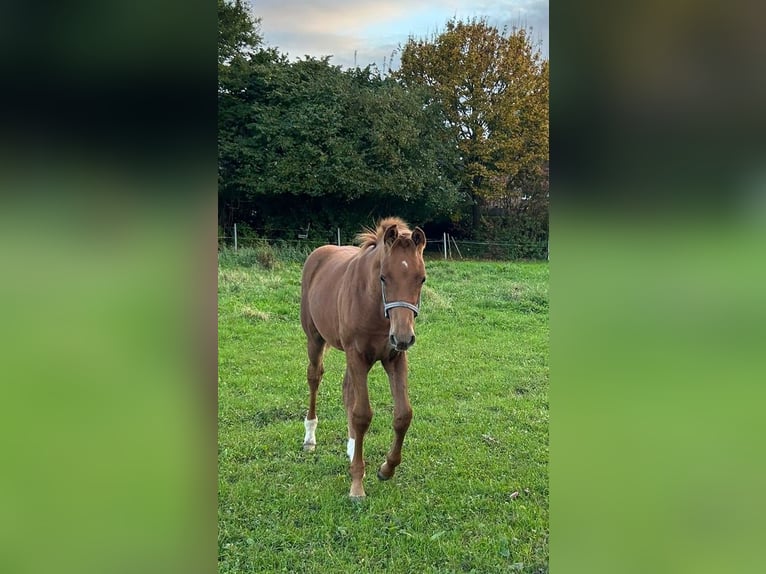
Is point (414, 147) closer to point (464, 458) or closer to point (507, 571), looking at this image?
point (464, 458)

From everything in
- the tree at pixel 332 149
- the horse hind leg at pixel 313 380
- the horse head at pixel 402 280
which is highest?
the tree at pixel 332 149

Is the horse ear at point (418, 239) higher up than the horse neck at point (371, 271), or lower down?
higher up

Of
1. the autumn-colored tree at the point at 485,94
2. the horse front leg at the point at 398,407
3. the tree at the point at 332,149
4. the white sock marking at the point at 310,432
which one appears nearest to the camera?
the horse front leg at the point at 398,407

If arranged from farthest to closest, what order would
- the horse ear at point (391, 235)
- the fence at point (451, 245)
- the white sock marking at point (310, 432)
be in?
1. the fence at point (451, 245)
2. the white sock marking at point (310, 432)
3. the horse ear at point (391, 235)

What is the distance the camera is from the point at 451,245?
992 centimetres

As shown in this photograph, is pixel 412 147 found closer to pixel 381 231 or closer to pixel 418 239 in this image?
pixel 381 231

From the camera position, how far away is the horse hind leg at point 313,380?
4.06 metres

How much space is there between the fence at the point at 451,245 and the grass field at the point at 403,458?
178cm

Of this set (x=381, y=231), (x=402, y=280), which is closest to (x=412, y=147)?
(x=381, y=231)

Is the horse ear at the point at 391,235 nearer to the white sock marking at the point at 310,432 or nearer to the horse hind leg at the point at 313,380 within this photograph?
the horse hind leg at the point at 313,380

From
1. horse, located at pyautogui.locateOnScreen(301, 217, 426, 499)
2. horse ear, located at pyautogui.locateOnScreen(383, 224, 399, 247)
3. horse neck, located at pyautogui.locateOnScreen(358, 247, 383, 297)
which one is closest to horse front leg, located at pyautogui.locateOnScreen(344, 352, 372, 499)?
horse, located at pyautogui.locateOnScreen(301, 217, 426, 499)

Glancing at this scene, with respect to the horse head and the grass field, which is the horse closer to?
the horse head

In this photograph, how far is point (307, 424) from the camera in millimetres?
4074

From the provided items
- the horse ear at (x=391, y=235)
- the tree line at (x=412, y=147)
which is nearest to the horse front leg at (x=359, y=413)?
the horse ear at (x=391, y=235)
